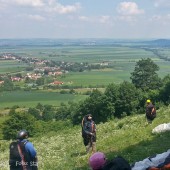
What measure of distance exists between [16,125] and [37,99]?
63929mm

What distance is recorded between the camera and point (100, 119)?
5803 centimetres

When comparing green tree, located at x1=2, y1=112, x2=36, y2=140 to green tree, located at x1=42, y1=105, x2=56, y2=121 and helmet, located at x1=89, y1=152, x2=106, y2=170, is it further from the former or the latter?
helmet, located at x1=89, y1=152, x2=106, y2=170

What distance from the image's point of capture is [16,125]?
62438 mm

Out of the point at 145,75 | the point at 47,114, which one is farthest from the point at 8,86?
the point at 145,75

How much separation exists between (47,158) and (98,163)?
11.5 m

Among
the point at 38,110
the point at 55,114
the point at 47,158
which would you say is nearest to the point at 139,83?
the point at 55,114

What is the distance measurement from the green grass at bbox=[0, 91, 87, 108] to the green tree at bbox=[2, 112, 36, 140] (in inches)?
1947

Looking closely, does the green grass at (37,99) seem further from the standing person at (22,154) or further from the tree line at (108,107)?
the standing person at (22,154)

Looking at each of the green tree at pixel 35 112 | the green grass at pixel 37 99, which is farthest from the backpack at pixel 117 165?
the green grass at pixel 37 99

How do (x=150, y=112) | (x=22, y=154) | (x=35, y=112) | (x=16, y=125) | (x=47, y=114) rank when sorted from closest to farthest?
(x=22, y=154), (x=150, y=112), (x=16, y=125), (x=47, y=114), (x=35, y=112)

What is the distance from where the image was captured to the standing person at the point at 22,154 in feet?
34.2

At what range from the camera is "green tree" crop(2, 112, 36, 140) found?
60.9 meters

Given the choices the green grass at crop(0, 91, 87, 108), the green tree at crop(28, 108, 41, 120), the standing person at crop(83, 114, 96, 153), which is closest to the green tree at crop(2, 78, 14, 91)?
the green grass at crop(0, 91, 87, 108)

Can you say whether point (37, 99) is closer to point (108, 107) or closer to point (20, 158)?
point (108, 107)
